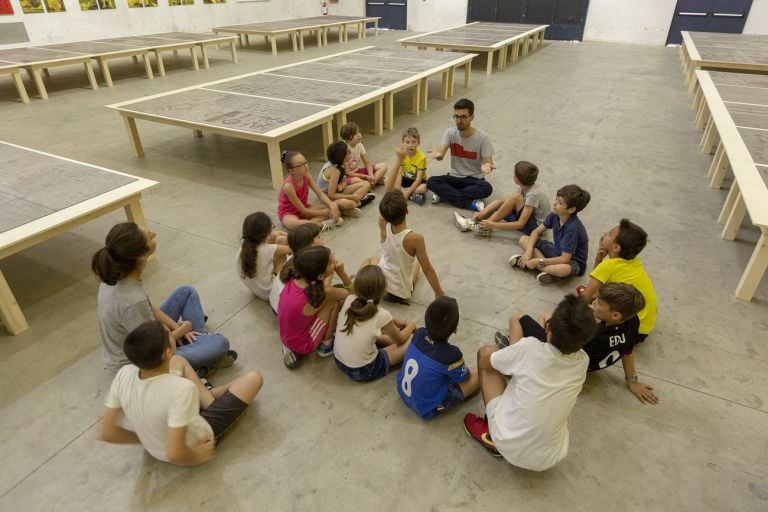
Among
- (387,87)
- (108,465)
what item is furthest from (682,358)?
(387,87)

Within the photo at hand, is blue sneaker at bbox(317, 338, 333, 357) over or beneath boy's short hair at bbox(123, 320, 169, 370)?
beneath

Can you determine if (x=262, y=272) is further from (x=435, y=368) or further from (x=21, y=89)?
(x=21, y=89)

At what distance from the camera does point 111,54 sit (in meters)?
7.63

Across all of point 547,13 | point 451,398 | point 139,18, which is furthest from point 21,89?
point 547,13

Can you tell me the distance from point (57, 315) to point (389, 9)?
16062 millimetres

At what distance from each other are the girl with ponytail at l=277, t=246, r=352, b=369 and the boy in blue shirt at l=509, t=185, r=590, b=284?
4.41 ft

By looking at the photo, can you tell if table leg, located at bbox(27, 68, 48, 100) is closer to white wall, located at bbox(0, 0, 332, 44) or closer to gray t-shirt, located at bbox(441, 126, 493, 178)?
white wall, located at bbox(0, 0, 332, 44)

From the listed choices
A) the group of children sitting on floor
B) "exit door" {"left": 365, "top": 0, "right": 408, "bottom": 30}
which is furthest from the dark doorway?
the group of children sitting on floor

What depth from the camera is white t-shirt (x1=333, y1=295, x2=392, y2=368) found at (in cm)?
195

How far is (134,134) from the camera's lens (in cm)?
470

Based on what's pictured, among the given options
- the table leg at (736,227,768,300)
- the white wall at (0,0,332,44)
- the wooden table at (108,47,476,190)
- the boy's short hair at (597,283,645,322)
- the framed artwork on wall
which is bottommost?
the table leg at (736,227,768,300)

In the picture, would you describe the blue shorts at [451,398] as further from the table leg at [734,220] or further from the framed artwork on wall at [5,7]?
the framed artwork on wall at [5,7]

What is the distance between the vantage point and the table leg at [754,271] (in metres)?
2.44

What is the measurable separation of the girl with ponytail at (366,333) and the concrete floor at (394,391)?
0.10 metres
